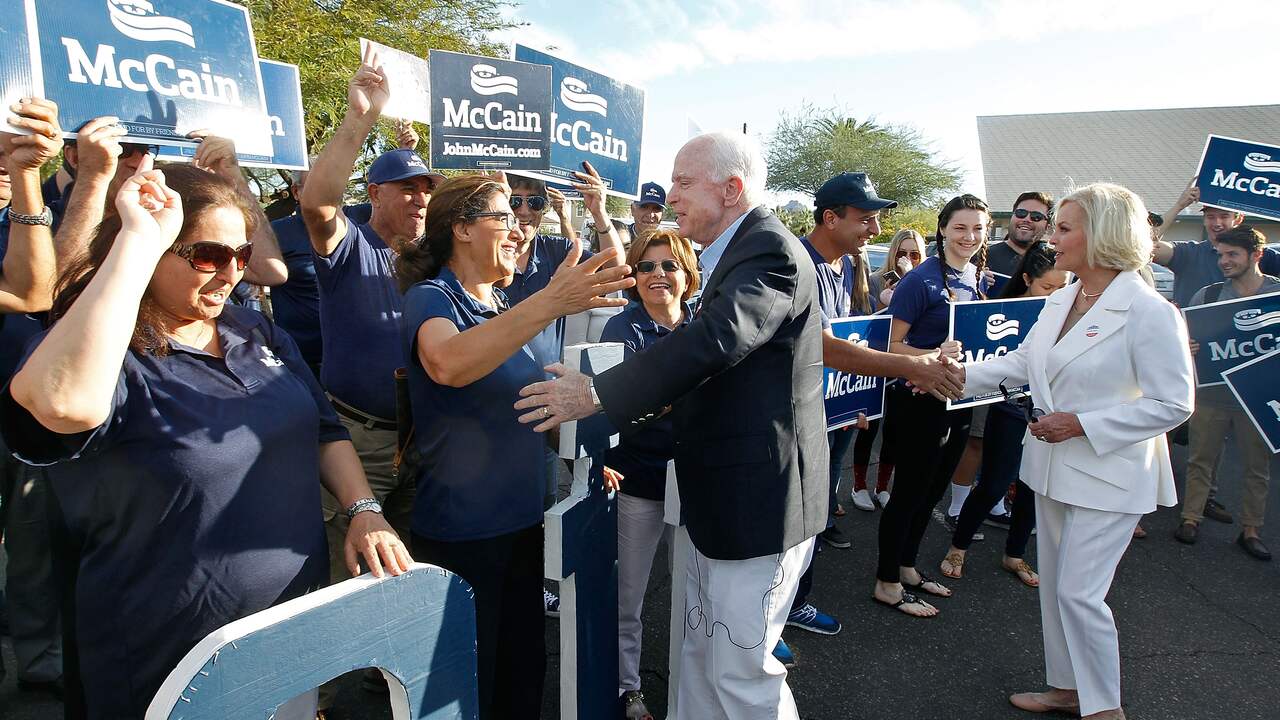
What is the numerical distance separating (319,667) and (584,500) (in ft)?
3.22

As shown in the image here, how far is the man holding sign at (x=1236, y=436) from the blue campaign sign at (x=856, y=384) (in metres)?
2.42

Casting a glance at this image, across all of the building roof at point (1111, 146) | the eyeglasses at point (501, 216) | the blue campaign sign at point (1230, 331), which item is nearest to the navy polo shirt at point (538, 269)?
the eyeglasses at point (501, 216)

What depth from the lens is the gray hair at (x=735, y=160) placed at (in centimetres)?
226

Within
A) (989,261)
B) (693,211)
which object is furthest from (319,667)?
(989,261)

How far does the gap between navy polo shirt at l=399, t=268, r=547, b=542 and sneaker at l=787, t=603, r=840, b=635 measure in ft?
6.92

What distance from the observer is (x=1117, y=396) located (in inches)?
109

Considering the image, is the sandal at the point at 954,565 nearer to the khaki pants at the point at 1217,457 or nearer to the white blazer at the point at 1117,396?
the white blazer at the point at 1117,396

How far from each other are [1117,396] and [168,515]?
10.3 feet

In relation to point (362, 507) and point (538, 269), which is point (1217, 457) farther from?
point (362, 507)

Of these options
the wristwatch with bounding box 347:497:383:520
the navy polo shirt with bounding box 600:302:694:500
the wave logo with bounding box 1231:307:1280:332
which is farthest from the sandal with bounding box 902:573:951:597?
the wristwatch with bounding box 347:497:383:520

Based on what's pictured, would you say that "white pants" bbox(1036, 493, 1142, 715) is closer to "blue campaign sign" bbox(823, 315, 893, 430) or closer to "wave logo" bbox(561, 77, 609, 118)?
"blue campaign sign" bbox(823, 315, 893, 430)

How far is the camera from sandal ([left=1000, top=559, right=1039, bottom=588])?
4285 millimetres

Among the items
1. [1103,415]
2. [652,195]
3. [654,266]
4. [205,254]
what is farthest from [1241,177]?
[205,254]

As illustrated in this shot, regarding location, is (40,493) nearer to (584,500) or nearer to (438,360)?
(438,360)
